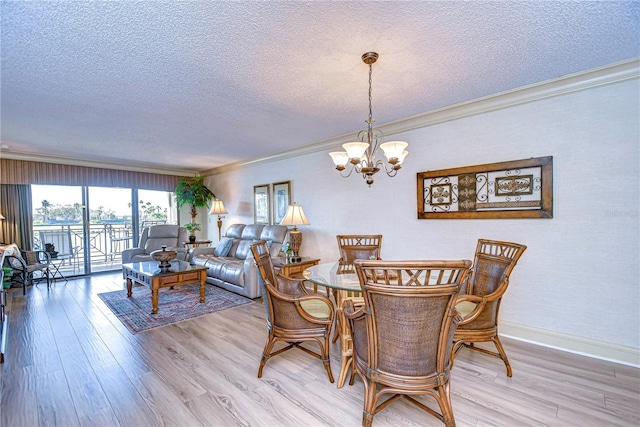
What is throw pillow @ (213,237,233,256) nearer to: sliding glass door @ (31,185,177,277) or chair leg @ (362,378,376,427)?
sliding glass door @ (31,185,177,277)

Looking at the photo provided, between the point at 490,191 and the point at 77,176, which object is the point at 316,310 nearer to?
the point at 490,191

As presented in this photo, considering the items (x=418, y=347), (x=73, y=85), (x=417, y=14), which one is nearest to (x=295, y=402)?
(x=418, y=347)

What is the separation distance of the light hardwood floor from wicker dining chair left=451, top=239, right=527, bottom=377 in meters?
0.31

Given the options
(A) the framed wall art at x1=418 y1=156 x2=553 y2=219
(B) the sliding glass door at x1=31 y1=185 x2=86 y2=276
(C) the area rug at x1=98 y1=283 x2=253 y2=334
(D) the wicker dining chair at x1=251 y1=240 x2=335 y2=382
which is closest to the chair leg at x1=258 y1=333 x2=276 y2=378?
(D) the wicker dining chair at x1=251 y1=240 x2=335 y2=382

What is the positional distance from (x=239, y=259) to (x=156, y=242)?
7.30ft

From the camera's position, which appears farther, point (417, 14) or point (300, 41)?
point (300, 41)

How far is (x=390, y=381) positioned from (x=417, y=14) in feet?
7.00

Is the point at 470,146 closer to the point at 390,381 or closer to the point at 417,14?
the point at 417,14

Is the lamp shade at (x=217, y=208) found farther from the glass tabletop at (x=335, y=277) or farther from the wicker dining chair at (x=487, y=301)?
the wicker dining chair at (x=487, y=301)

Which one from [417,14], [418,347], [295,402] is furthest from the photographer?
[295,402]

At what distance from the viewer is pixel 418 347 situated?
152 cm

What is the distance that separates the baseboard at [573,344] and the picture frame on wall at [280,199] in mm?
3729

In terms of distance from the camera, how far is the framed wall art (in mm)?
2725

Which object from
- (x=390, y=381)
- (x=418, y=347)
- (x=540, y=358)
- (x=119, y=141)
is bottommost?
(x=540, y=358)
